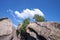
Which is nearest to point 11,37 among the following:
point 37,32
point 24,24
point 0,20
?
point 0,20

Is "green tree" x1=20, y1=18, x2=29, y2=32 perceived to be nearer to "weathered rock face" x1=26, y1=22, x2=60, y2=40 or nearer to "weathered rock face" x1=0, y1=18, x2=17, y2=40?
"weathered rock face" x1=26, y1=22, x2=60, y2=40

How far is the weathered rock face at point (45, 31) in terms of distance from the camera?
116 feet

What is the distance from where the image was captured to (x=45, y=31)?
36500mm

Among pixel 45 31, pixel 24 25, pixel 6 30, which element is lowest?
pixel 6 30

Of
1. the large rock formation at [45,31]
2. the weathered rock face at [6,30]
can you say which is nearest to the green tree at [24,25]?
the large rock formation at [45,31]

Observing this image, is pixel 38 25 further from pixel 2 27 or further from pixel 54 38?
pixel 2 27

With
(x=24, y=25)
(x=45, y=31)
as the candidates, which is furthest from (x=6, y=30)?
(x=24, y=25)

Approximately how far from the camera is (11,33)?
2958 centimetres

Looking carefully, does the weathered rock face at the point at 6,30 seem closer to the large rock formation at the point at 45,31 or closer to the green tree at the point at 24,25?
the large rock formation at the point at 45,31

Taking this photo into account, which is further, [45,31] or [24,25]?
[24,25]

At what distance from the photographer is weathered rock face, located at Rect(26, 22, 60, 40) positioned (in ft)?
116

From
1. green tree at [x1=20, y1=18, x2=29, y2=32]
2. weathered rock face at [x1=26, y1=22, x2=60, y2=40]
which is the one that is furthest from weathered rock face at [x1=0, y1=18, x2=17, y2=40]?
green tree at [x1=20, y1=18, x2=29, y2=32]

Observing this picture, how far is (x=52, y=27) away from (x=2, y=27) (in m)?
12.1

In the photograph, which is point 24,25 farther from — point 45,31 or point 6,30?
point 6,30
